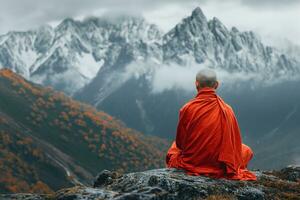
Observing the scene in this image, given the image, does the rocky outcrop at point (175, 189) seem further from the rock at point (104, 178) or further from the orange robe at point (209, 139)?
the rock at point (104, 178)

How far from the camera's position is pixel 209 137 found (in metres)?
27.0

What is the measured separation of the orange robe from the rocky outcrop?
51 centimetres

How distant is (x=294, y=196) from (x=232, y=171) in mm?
2772

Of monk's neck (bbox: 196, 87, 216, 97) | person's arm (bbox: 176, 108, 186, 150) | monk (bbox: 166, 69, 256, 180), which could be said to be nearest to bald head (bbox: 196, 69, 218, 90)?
monk (bbox: 166, 69, 256, 180)

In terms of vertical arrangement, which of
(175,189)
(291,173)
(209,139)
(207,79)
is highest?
(207,79)

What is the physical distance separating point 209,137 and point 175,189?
2.98 meters

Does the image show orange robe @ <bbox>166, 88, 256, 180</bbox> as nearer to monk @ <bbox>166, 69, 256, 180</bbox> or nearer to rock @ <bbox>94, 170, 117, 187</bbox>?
monk @ <bbox>166, 69, 256, 180</bbox>

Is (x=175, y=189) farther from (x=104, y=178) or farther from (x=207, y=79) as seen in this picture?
(x=104, y=178)

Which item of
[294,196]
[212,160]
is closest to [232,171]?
[212,160]

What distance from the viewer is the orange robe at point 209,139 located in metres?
27.0

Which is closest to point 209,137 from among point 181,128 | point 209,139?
point 209,139

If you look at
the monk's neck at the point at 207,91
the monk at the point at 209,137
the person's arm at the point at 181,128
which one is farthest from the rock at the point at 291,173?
the monk's neck at the point at 207,91

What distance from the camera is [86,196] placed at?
25.3m

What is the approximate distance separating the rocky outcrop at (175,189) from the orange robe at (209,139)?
51 centimetres
